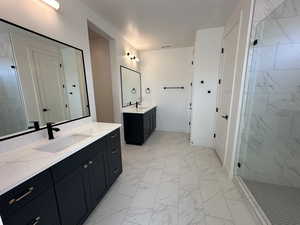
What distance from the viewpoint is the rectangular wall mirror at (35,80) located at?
113cm

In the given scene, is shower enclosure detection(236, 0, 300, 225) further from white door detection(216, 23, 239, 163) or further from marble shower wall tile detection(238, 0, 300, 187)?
white door detection(216, 23, 239, 163)

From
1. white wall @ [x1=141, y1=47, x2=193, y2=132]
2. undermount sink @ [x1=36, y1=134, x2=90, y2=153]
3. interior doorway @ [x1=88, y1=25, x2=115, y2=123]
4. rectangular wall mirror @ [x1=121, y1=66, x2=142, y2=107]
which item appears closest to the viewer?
undermount sink @ [x1=36, y1=134, x2=90, y2=153]

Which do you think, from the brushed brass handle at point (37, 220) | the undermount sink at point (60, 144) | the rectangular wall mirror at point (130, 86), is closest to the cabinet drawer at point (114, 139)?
the undermount sink at point (60, 144)

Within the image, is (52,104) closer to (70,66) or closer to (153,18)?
(70,66)

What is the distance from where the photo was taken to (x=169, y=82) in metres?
4.05

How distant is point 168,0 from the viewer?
1835 mm

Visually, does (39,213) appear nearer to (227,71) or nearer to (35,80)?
(35,80)

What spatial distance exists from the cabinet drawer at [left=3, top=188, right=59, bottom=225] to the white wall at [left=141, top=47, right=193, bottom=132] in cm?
353

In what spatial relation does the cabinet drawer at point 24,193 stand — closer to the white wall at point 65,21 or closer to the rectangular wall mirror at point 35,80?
the rectangular wall mirror at point 35,80

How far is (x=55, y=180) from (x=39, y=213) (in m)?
0.21

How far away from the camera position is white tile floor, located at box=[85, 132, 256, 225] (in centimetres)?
145

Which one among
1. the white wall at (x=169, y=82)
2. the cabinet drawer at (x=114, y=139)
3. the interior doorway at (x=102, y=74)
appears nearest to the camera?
the cabinet drawer at (x=114, y=139)

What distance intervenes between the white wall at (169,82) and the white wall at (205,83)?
0.96 meters

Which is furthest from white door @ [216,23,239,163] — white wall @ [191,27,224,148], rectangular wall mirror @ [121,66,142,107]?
rectangular wall mirror @ [121,66,142,107]
